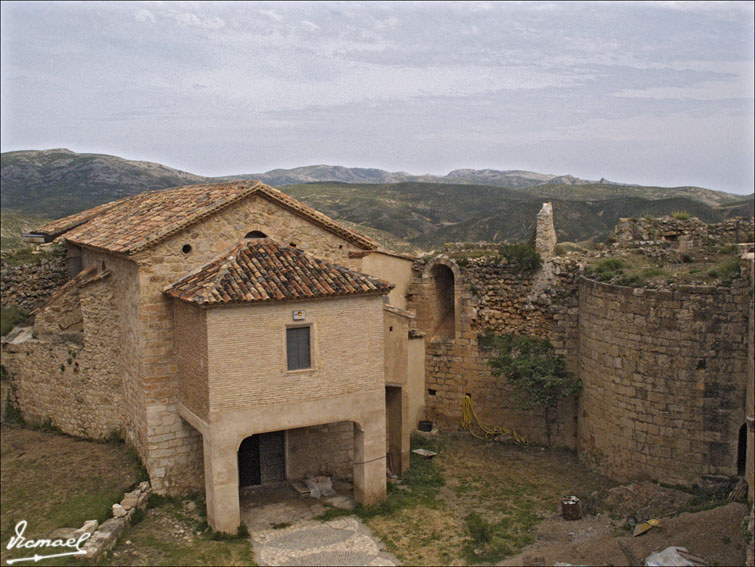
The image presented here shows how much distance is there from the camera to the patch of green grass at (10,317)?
16984mm

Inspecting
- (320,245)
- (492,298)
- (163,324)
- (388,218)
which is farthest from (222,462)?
(388,218)

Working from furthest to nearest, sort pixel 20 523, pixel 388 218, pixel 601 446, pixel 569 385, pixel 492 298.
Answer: pixel 388 218
pixel 492 298
pixel 569 385
pixel 601 446
pixel 20 523

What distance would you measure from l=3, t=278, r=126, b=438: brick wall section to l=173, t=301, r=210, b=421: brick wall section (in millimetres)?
2685

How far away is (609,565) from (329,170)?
12235cm

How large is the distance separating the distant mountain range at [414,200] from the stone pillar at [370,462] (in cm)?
2495

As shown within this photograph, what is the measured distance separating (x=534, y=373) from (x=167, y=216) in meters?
10.0

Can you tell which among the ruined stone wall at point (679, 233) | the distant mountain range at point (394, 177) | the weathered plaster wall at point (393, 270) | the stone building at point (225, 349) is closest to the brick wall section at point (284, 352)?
the stone building at point (225, 349)

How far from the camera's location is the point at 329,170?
5069 inches

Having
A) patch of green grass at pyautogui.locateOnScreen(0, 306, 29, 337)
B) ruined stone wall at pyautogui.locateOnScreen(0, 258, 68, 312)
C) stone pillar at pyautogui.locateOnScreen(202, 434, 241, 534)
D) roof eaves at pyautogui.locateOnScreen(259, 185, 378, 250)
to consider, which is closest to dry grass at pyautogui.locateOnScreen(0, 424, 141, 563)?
stone pillar at pyautogui.locateOnScreen(202, 434, 241, 534)

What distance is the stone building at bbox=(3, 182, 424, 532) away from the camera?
11.9 metres

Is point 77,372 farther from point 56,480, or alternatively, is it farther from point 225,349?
point 225,349

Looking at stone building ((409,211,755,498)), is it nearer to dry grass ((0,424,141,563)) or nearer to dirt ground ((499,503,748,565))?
dirt ground ((499,503,748,565))

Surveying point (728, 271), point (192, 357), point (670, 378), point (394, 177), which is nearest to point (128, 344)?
point (192, 357)

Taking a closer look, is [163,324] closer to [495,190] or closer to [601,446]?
[601,446]
